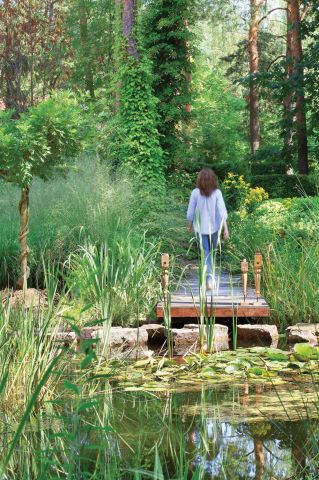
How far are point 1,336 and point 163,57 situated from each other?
1526cm

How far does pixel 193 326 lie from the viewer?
26.4 feet

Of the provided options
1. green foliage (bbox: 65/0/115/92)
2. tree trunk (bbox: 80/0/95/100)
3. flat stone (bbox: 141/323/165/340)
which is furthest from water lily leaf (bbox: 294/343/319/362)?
tree trunk (bbox: 80/0/95/100)

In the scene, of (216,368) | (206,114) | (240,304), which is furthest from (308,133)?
(216,368)

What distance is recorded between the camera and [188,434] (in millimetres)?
4797

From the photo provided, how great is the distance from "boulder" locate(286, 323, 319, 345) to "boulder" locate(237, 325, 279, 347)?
6.1 inches

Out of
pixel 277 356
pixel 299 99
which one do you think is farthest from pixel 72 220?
pixel 299 99

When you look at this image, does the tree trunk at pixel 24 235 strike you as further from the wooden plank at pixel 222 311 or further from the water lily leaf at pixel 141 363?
the water lily leaf at pixel 141 363

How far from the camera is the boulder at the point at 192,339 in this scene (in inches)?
301

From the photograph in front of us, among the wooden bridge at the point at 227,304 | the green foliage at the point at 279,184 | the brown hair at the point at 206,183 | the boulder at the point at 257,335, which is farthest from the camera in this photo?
the green foliage at the point at 279,184

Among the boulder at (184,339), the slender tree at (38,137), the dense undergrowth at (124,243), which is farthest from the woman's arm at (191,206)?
the boulder at (184,339)

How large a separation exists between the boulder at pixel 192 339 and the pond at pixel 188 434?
4.86 feet

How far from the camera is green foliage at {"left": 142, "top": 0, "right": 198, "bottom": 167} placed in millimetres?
19000

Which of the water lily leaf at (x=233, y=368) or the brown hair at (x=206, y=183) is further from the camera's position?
the brown hair at (x=206, y=183)

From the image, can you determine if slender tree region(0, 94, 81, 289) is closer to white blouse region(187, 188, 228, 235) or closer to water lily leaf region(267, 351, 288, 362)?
white blouse region(187, 188, 228, 235)
